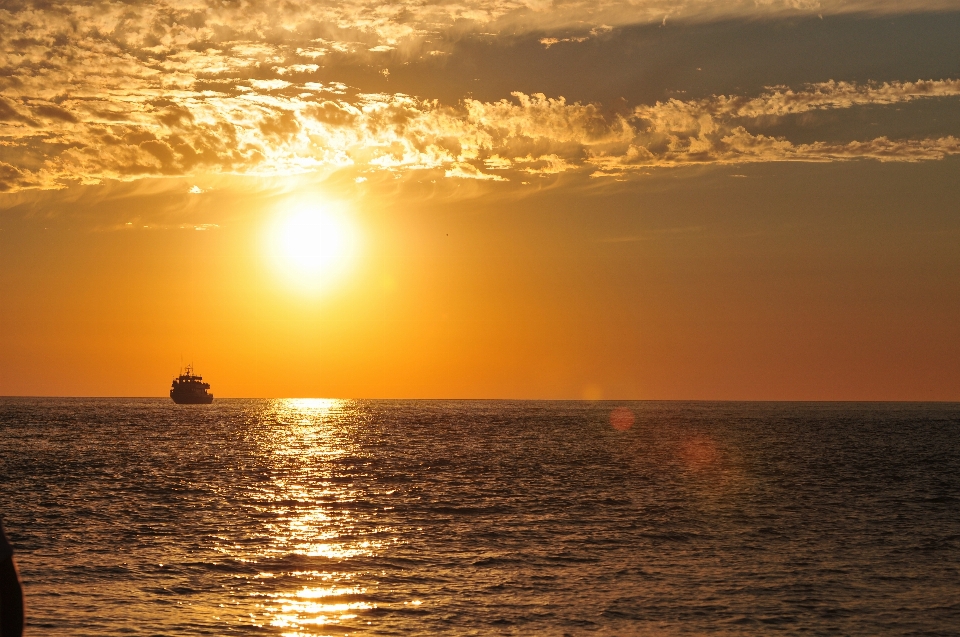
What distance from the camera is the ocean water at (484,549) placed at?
72.9 ft

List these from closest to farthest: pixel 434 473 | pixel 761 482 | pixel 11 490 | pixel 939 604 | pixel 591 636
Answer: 1. pixel 591 636
2. pixel 939 604
3. pixel 11 490
4. pixel 761 482
5. pixel 434 473

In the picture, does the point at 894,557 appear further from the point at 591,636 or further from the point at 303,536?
the point at 303,536

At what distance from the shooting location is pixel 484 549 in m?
32.3

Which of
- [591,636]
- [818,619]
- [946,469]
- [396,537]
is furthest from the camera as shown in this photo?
[946,469]

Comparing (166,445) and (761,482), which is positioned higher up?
A: (166,445)

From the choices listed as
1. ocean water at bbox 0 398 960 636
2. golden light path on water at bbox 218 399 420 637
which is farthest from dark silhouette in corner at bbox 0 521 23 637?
ocean water at bbox 0 398 960 636

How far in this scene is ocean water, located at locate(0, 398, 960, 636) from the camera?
22.2m

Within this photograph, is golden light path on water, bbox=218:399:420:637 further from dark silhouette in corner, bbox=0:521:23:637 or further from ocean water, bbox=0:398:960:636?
dark silhouette in corner, bbox=0:521:23:637

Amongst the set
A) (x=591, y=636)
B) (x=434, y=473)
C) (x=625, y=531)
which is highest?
(x=434, y=473)

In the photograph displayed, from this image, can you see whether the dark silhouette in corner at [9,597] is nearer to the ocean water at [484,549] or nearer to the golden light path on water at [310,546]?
the golden light path on water at [310,546]

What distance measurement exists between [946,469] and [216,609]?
6696 cm

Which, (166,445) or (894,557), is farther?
(166,445)

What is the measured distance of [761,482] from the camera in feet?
199

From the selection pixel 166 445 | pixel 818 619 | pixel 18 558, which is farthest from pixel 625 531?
pixel 166 445
